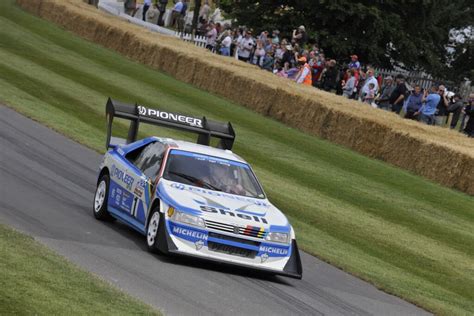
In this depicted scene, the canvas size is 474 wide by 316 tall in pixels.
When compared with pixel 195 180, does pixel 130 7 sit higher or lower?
lower

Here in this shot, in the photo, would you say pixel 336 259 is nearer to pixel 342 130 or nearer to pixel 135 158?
pixel 135 158

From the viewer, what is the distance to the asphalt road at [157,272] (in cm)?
1119

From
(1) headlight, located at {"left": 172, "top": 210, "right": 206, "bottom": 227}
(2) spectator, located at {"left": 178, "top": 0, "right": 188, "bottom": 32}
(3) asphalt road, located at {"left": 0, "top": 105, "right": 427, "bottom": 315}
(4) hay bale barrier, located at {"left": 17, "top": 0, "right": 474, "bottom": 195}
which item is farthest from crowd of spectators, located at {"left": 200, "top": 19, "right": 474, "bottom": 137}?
(1) headlight, located at {"left": 172, "top": 210, "right": 206, "bottom": 227}

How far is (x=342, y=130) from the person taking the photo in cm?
2952

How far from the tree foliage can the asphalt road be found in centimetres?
3017

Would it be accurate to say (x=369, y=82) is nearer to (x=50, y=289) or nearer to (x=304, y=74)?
(x=304, y=74)

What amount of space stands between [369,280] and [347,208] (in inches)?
243

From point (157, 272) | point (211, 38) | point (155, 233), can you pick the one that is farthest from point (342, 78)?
point (157, 272)

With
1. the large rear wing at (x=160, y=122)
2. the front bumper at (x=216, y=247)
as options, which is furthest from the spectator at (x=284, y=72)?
the front bumper at (x=216, y=247)

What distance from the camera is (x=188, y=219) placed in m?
13.0

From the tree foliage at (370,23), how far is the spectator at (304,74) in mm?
10479

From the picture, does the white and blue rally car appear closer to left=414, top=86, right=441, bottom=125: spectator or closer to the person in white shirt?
→ left=414, top=86, right=441, bottom=125: spectator

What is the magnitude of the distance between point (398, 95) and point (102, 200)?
19.2 meters

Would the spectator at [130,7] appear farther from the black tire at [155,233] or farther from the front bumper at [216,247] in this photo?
the front bumper at [216,247]
